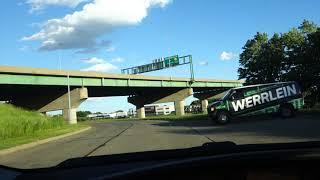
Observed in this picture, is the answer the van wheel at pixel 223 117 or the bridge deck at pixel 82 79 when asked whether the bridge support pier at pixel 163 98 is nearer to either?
the bridge deck at pixel 82 79

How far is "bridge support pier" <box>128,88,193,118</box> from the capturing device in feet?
348

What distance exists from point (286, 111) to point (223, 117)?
399 centimetres

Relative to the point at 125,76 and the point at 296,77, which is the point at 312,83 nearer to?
the point at 296,77

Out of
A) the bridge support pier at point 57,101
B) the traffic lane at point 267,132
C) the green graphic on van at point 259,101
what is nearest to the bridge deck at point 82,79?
the bridge support pier at point 57,101

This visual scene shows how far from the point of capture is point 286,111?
38.2 metres

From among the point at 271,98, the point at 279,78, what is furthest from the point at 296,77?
the point at 271,98

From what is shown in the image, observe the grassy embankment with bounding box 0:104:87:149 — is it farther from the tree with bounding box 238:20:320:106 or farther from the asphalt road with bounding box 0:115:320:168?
the tree with bounding box 238:20:320:106

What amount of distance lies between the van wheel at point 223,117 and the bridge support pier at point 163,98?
214ft

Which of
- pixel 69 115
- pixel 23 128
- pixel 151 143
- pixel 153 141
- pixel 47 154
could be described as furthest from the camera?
pixel 69 115

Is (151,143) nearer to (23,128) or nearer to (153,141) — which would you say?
(153,141)

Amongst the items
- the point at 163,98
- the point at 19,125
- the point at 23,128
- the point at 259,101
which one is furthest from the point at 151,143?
the point at 163,98

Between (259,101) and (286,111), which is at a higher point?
(259,101)

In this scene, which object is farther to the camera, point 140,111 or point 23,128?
point 140,111

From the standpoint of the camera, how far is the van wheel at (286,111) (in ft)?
125
